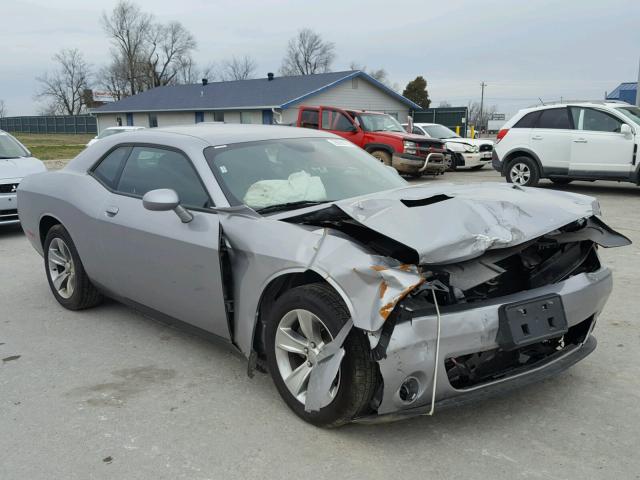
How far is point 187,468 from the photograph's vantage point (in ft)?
9.01

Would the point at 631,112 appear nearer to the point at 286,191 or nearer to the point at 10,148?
the point at 286,191

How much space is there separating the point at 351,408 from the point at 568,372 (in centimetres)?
163

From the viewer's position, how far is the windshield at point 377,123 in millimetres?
15625

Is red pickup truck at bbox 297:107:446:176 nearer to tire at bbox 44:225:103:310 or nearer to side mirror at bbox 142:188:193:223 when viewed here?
tire at bbox 44:225:103:310

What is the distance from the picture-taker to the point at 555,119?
12.0m

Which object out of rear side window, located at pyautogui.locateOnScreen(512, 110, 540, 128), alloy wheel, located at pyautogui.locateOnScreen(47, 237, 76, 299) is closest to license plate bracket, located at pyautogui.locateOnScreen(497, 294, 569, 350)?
alloy wheel, located at pyautogui.locateOnScreen(47, 237, 76, 299)

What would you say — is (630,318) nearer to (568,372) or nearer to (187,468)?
(568,372)

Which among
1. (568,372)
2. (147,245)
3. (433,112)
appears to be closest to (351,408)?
(568,372)

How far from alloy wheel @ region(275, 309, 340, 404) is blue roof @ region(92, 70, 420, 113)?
30.9 meters

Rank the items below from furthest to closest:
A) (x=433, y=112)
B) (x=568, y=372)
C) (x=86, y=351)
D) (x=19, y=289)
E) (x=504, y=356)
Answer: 1. (x=433, y=112)
2. (x=19, y=289)
3. (x=86, y=351)
4. (x=568, y=372)
5. (x=504, y=356)

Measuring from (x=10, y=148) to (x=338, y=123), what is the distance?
856 centimetres

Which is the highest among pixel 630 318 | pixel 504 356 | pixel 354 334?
pixel 354 334

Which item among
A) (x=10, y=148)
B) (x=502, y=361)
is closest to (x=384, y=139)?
(x=10, y=148)

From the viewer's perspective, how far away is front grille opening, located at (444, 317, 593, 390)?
2.88 m
